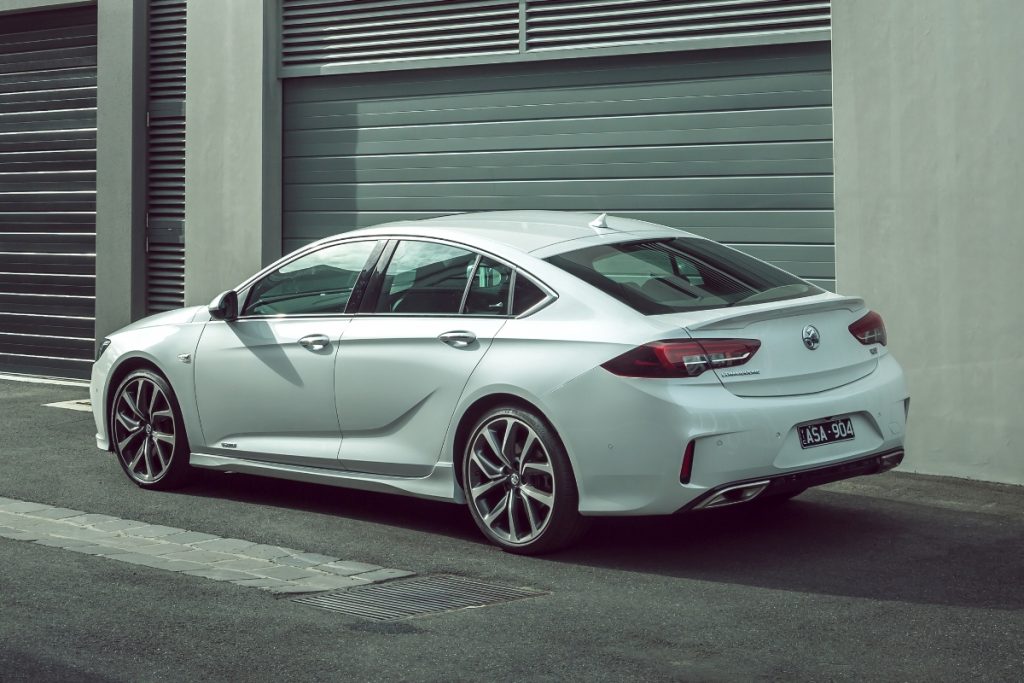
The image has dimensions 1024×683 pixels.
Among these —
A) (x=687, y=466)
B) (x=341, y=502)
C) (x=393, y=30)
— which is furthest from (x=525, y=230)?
(x=393, y=30)

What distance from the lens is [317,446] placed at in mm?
7871

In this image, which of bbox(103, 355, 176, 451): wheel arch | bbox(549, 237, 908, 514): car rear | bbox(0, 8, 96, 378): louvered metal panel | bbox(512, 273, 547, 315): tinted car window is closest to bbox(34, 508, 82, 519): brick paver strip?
bbox(103, 355, 176, 451): wheel arch

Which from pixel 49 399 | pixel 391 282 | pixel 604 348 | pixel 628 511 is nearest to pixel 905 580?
pixel 628 511

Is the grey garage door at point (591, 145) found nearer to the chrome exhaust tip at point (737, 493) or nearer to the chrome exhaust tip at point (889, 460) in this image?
the chrome exhaust tip at point (889, 460)

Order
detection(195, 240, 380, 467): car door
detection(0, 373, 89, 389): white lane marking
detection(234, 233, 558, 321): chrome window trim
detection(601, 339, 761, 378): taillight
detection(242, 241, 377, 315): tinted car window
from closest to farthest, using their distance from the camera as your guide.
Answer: detection(601, 339, 761, 378): taillight, detection(234, 233, 558, 321): chrome window trim, detection(195, 240, 380, 467): car door, detection(242, 241, 377, 315): tinted car window, detection(0, 373, 89, 389): white lane marking

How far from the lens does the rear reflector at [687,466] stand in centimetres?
646

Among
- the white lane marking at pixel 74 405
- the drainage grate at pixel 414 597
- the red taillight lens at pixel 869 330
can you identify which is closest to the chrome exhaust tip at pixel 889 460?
the red taillight lens at pixel 869 330

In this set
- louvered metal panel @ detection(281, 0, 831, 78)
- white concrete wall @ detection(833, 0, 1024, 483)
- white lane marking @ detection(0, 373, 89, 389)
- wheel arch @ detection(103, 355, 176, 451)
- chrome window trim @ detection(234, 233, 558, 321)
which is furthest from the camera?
white lane marking @ detection(0, 373, 89, 389)

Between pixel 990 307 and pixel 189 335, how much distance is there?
187 inches

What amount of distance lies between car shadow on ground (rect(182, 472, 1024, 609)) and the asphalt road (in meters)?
0.02

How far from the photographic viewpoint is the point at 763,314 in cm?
672

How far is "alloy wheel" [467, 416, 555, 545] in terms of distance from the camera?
6.90 m

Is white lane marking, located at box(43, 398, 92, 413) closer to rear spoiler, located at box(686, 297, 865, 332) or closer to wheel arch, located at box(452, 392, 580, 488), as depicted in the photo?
wheel arch, located at box(452, 392, 580, 488)

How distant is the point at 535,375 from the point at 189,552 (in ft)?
5.99
